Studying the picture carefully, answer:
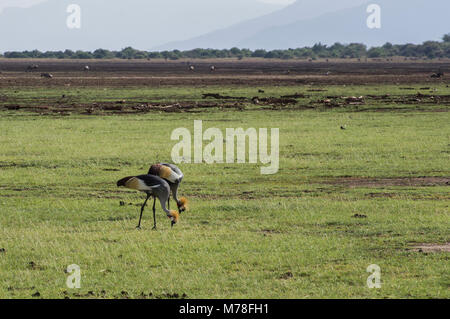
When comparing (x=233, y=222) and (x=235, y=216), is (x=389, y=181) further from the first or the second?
(x=233, y=222)

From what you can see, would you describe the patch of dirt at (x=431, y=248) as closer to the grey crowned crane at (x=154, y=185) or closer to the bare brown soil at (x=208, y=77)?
the grey crowned crane at (x=154, y=185)

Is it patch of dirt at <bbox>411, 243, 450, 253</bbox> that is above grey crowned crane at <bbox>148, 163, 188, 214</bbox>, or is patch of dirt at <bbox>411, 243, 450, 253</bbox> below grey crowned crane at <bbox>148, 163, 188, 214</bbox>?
below

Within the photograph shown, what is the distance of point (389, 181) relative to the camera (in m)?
20.8

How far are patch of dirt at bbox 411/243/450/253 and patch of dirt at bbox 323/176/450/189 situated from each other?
648cm

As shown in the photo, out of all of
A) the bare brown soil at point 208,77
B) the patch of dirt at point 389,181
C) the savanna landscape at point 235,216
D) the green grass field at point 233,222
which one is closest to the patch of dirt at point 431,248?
the savanna landscape at point 235,216

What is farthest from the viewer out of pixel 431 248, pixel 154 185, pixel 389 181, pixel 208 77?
pixel 208 77

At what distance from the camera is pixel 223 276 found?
1191cm

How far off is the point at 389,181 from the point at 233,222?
6.55 metres

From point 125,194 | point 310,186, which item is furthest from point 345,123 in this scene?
point 125,194

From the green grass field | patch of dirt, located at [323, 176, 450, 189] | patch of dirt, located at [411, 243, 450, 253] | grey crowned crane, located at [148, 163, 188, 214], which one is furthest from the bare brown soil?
patch of dirt, located at [411, 243, 450, 253]

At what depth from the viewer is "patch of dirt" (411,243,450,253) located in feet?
43.9

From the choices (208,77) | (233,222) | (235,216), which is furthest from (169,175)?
(208,77)

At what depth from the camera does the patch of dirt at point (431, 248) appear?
13.4 meters

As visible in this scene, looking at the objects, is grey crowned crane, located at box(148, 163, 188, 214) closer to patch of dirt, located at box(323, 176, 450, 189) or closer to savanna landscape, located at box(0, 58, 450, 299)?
savanna landscape, located at box(0, 58, 450, 299)
